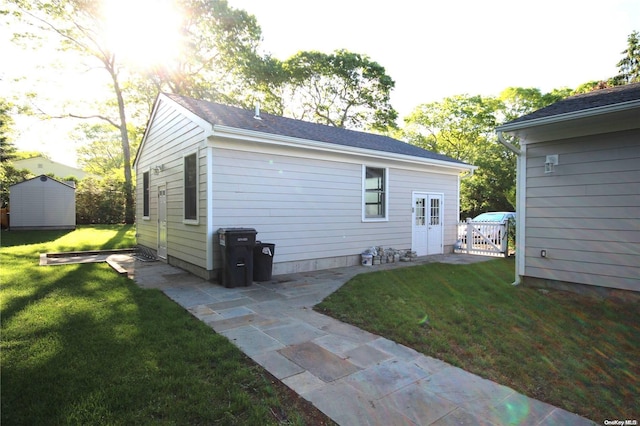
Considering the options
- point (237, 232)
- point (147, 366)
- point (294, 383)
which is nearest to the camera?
point (294, 383)

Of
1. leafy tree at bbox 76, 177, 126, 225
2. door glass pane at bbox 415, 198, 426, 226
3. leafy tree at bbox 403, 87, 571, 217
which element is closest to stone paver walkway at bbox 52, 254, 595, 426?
door glass pane at bbox 415, 198, 426, 226

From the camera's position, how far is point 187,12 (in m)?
19.4

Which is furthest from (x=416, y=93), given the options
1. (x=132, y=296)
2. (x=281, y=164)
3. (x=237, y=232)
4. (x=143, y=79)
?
(x=132, y=296)

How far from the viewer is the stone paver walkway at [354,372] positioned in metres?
2.40

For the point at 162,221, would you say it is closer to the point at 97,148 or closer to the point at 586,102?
the point at 586,102

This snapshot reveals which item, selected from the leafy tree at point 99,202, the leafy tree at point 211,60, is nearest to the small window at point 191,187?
the leafy tree at point 99,202

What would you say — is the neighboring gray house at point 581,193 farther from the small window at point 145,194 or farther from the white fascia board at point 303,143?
the small window at point 145,194

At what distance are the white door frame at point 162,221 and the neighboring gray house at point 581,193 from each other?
828 cm

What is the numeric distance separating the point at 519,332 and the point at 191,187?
6672 mm

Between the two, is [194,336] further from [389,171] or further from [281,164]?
[389,171]

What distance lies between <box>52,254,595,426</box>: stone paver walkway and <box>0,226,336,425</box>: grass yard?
240mm

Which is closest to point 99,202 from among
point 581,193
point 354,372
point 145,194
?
point 145,194

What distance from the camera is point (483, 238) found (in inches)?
449

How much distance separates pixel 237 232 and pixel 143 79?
20051 mm
